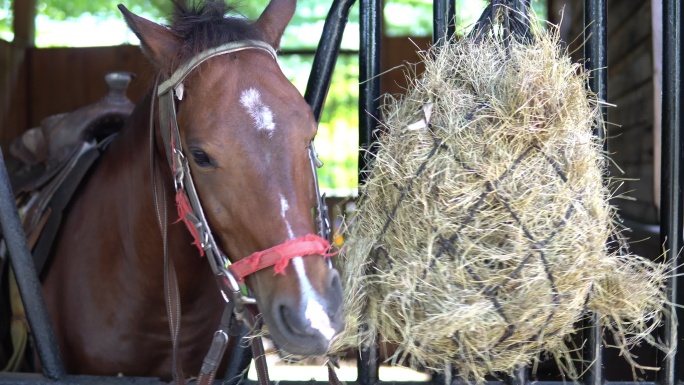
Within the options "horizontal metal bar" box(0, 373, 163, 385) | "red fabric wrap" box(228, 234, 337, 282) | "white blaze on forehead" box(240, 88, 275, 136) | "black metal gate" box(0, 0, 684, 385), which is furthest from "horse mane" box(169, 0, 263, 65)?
"horizontal metal bar" box(0, 373, 163, 385)

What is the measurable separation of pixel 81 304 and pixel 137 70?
5784 mm

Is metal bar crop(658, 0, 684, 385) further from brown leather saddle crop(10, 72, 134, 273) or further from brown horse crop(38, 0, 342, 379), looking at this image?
brown leather saddle crop(10, 72, 134, 273)

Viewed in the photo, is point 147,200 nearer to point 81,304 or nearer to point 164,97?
point 164,97

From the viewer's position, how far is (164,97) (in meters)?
1.52

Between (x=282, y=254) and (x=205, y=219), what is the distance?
0.74 ft

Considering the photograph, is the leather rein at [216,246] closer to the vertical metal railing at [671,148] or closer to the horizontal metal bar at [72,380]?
the horizontal metal bar at [72,380]

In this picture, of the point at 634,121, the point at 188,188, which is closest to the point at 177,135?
the point at 188,188

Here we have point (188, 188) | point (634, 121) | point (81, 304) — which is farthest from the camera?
point (634, 121)

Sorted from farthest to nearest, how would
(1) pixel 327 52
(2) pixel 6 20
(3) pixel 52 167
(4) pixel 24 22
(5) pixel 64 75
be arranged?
(5) pixel 64 75
(4) pixel 24 22
(2) pixel 6 20
(3) pixel 52 167
(1) pixel 327 52

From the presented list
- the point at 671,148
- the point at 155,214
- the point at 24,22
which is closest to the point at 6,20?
the point at 24,22

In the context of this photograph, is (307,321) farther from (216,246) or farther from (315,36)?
(315,36)

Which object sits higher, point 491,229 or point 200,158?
point 200,158

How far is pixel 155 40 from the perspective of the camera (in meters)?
1.52

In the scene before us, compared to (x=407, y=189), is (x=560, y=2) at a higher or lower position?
higher
